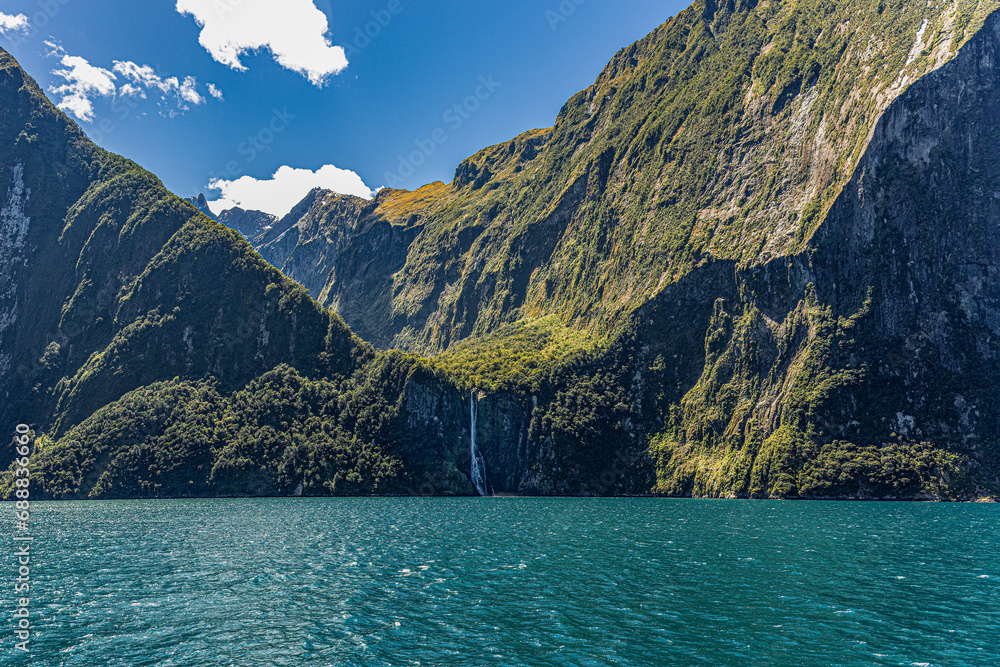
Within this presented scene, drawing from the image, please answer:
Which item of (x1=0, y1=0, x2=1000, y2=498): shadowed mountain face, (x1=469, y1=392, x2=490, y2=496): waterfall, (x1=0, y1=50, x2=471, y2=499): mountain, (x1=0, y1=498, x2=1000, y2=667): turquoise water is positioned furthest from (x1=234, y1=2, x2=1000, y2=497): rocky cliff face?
(x1=0, y1=498, x2=1000, y2=667): turquoise water

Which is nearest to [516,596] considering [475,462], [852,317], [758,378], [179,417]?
[475,462]

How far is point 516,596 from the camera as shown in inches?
1644

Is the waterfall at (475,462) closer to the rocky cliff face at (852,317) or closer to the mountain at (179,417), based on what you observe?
the rocky cliff face at (852,317)

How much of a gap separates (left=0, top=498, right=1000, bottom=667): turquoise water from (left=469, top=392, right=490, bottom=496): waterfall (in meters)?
101

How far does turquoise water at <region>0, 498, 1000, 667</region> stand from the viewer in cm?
Result: 3042

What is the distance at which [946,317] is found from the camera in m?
152

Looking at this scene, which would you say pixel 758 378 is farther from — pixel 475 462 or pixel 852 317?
pixel 475 462

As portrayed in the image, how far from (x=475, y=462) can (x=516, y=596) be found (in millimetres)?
143212

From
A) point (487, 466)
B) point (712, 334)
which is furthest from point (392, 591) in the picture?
point (712, 334)

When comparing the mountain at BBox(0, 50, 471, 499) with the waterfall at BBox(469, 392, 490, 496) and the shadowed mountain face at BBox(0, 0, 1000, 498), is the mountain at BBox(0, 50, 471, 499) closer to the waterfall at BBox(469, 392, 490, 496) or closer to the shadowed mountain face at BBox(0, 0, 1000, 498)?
the shadowed mountain face at BBox(0, 0, 1000, 498)

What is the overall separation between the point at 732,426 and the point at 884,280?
55.6 m

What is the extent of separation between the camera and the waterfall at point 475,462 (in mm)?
179125

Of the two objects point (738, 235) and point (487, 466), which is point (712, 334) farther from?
point (487, 466)

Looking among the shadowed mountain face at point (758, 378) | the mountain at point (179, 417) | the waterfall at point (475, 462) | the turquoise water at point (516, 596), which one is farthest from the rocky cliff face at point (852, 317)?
the turquoise water at point (516, 596)
